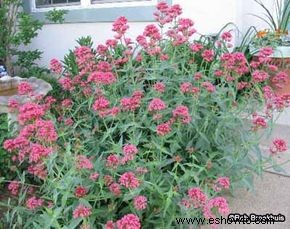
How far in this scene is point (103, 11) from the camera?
4.31m

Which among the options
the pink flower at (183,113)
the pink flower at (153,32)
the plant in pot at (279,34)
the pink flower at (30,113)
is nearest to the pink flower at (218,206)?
the pink flower at (183,113)

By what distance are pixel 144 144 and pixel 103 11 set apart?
8.88ft

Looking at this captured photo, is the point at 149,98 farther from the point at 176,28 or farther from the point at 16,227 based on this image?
the point at 16,227

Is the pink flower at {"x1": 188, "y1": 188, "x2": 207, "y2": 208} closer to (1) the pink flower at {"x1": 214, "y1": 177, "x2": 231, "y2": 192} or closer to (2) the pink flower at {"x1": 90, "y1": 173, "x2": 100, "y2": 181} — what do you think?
(1) the pink flower at {"x1": 214, "y1": 177, "x2": 231, "y2": 192}

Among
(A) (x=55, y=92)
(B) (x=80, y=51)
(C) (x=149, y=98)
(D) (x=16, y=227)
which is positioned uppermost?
(B) (x=80, y=51)

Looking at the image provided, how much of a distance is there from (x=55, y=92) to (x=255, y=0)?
2.18 metres

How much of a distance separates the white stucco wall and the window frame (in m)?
0.08

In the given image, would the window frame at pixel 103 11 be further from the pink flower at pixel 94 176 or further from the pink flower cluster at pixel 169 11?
the pink flower at pixel 94 176

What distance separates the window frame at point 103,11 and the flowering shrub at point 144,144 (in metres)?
1.55

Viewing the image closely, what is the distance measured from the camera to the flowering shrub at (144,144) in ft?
5.24

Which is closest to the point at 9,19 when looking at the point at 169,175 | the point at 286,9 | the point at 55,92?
the point at 55,92

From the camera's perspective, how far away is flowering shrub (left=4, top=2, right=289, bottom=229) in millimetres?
1598

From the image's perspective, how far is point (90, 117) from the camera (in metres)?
2.31

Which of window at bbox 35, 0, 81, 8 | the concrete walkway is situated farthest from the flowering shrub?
window at bbox 35, 0, 81, 8
